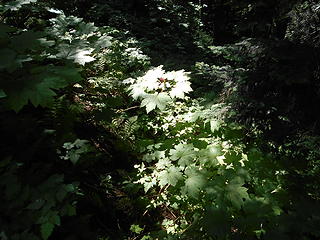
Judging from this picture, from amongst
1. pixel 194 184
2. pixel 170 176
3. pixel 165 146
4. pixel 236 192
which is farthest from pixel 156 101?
pixel 236 192

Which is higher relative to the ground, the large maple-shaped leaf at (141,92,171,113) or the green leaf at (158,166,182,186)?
the large maple-shaped leaf at (141,92,171,113)

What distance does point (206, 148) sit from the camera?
3189 millimetres

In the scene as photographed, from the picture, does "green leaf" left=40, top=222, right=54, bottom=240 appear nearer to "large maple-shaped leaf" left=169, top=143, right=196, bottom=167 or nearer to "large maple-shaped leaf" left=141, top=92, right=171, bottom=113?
"large maple-shaped leaf" left=169, top=143, right=196, bottom=167

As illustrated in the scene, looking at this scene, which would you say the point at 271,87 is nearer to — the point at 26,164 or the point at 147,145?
the point at 147,145

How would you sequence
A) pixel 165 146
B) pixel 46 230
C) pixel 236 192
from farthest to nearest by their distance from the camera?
pixel 165 146 < pixel 236 192 < pixel 46 230

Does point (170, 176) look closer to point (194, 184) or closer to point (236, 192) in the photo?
point (194, 184)

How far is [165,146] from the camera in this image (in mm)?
3195

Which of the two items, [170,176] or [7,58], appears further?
[170,176]

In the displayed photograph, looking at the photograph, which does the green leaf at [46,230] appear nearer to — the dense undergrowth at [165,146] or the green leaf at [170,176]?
the dense undergrowth at [165,146]

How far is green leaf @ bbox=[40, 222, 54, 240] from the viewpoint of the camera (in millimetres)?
1778

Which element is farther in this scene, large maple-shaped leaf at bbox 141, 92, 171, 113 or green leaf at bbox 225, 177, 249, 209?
large maple-shaped leaf at bbox 141, 92, 171, 113

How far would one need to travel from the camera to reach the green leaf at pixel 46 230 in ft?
5.83

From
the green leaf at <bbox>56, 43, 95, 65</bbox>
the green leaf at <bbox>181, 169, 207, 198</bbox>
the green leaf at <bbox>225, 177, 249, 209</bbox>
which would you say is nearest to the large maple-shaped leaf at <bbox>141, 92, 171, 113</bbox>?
the green leaf at <bbox>56, 43, 95, 65</bbox>

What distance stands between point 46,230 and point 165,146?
164 centimetres
